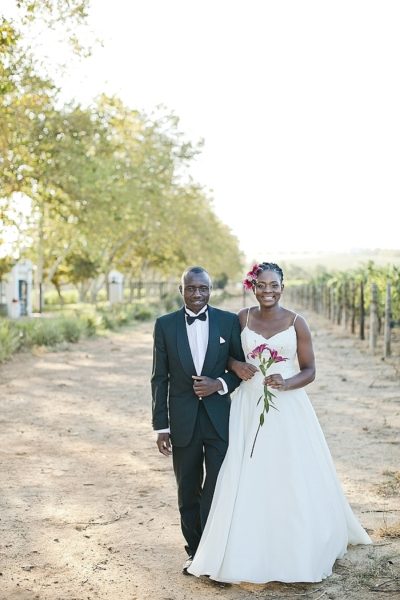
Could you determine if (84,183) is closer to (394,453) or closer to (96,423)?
(96,423)

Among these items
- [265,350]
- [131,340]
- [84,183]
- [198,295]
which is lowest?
[131,340]

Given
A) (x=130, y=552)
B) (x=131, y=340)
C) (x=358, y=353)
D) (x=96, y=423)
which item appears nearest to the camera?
(x=130, y=552)

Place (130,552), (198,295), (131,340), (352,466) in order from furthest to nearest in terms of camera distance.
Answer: (131,340)
(352,466)
(130,552)
(198,295)

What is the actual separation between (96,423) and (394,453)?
13.8 feet

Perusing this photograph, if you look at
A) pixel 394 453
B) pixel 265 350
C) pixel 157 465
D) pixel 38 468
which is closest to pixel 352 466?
pixel 394 453

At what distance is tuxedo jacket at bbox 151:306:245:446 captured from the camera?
16.2 feet

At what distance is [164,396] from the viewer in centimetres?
505

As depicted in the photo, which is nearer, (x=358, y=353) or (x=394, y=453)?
(x=394, y=453)

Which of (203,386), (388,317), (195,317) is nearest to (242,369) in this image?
(203,386)

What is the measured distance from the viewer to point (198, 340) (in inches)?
196

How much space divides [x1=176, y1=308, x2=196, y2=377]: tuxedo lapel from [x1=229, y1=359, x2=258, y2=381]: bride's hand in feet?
0.84

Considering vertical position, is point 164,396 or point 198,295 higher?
point 198,295

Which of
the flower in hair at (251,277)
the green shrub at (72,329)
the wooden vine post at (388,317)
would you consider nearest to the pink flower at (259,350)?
the flower in hair at (251,277)

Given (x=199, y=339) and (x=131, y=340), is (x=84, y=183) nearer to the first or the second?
(x=131, y=340)
